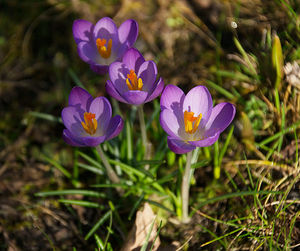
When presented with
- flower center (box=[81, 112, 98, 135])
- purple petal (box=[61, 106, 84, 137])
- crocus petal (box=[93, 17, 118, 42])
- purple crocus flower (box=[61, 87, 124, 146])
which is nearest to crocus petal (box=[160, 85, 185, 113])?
purple crocus flower (box=[61, 87, 124, 146])

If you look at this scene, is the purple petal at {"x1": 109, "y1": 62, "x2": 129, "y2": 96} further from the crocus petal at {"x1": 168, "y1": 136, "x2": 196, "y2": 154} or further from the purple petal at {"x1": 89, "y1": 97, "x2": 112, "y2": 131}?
the crocus petal at {"x1": 168, "y1": 136, "x2": 196, "y2": 154}

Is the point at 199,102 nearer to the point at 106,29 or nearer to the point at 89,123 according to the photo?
the point at 89,123

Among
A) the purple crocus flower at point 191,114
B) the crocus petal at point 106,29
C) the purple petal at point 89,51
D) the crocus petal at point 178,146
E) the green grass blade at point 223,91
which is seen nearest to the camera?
the crocus petal at point 178,146

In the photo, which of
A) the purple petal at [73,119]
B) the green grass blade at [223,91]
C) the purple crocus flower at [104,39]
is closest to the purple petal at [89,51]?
the purple crocus flower at [104,39]

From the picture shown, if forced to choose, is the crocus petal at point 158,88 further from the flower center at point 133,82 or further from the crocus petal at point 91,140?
the crocus petal at point 91,140

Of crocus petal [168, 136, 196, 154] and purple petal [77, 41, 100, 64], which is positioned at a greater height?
purple petal [77, 41, 100, 64]

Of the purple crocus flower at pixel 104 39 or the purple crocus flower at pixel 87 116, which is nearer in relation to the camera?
the purple crocus flower at pixel 87 116

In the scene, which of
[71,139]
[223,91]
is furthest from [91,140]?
[223,91]
